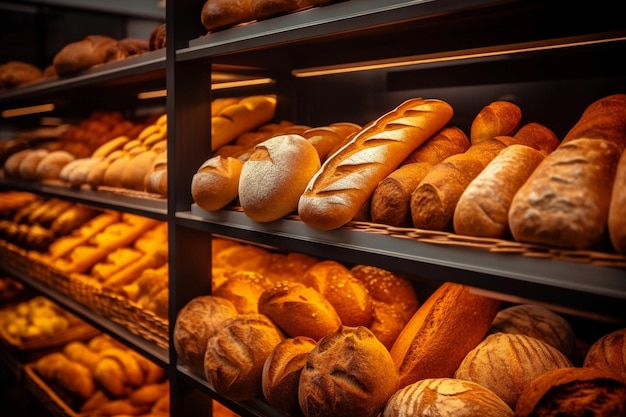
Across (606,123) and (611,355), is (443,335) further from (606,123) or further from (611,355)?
(606,123)

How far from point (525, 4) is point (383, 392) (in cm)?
83

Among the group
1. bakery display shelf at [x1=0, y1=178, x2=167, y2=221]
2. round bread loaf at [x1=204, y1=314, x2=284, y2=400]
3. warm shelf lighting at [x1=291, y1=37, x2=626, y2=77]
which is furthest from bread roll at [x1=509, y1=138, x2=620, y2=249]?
bakery display shelf at [x1=0, y1=178, x2=167, y2=221]

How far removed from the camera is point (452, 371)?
1.32m

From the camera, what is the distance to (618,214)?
0.84 m

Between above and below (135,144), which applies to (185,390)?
below

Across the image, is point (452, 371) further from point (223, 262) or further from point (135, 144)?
point (135, 144)

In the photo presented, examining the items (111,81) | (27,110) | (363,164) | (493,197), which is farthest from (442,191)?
(27,110)

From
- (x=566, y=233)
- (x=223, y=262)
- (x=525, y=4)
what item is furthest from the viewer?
(x=223, y=262)

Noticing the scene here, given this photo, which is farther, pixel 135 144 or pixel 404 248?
pixel 135 144

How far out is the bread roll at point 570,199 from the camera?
2.88 feet

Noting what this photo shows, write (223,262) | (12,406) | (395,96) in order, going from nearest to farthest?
(395,96) < (223,262) < (12,406)

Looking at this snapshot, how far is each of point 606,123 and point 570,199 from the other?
288mm

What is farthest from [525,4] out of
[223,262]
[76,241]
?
[76,241]

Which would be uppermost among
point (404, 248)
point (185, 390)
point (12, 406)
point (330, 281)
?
point (404, 248)
